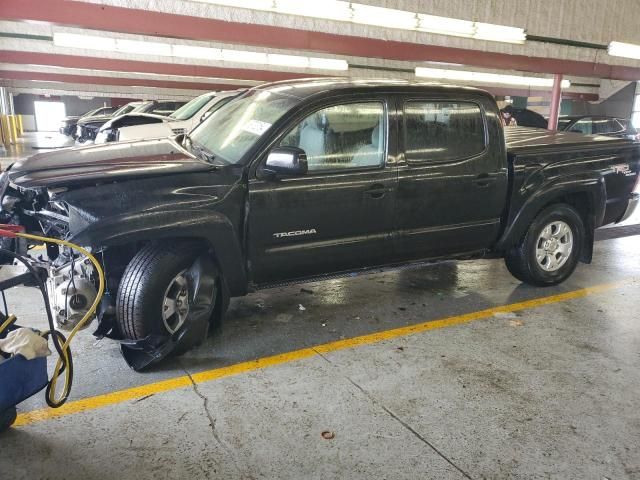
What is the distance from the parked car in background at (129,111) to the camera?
11.9 meters

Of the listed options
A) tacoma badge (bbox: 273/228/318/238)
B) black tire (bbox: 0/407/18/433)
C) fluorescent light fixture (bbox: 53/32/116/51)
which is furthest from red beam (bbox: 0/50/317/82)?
black tire (bbox: 0/407/18/433)

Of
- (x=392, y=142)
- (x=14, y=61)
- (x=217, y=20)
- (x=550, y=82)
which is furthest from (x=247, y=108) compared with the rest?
(x=550, y=82)

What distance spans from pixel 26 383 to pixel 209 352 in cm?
128

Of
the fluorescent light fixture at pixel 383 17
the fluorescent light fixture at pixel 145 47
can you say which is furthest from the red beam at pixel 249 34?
the fluorescent light fixture at pixel 145 47

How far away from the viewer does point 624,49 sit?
13.3 m

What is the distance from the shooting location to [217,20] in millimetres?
9930

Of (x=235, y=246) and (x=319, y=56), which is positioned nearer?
(x=235, y=246)

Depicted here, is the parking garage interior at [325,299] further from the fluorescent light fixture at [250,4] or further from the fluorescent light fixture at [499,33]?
the fluorescent light fixture at [499,33]

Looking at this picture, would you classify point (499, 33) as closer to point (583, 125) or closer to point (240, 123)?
point (583, 125)

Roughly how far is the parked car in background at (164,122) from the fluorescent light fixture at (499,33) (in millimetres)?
5344

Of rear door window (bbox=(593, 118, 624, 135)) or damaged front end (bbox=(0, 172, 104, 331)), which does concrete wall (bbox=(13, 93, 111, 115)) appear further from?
damaged front end (bbox=(0, 172, 104, 331))

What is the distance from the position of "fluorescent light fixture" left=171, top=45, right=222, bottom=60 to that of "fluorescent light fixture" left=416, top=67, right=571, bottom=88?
24.6 ft

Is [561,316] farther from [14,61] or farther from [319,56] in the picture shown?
[14,61]

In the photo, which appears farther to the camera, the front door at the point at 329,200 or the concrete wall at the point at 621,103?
the concrete wall at the point at 621,103
